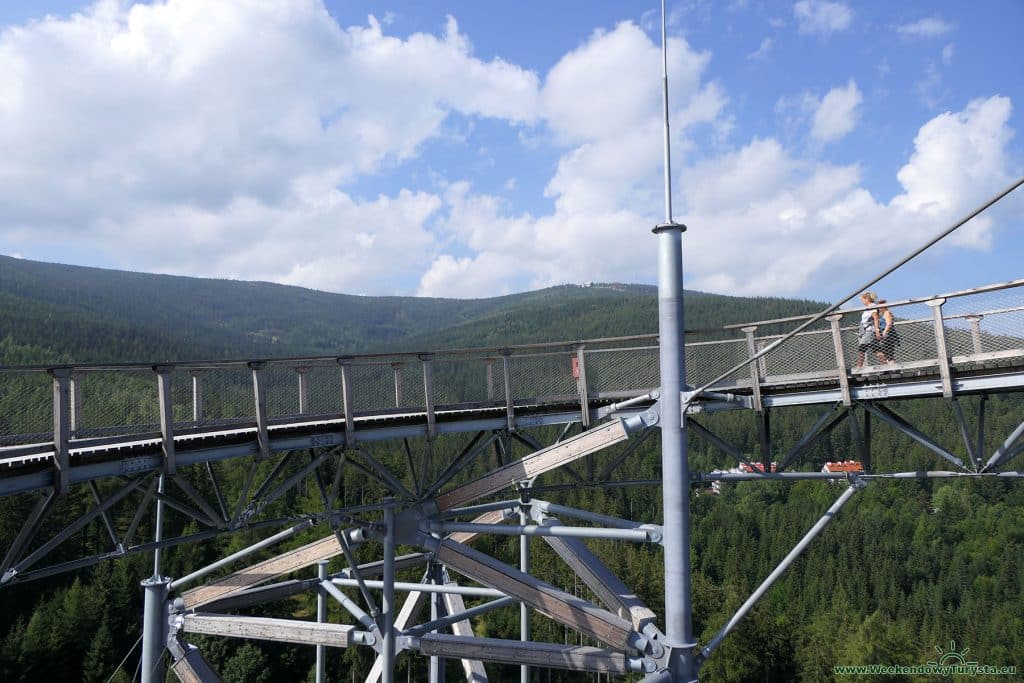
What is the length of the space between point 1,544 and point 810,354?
49.0 m

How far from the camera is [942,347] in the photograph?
938cm

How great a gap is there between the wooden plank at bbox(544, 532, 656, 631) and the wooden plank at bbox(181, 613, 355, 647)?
3007 mm

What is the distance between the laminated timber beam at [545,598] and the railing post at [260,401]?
2.71 m

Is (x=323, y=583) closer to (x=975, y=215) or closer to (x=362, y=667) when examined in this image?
(x=975, y=215)

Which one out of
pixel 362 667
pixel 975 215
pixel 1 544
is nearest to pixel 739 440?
pixel 362 667

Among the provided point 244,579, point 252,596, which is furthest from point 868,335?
point 252,596

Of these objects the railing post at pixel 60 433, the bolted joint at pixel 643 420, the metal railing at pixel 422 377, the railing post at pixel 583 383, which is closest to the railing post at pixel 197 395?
the metal railing at pixel 422 377

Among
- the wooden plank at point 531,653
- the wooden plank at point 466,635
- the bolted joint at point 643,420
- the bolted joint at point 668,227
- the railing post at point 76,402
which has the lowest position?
the wooden plank at point 466,635

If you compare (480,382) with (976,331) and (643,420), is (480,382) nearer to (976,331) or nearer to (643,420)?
(643,420)

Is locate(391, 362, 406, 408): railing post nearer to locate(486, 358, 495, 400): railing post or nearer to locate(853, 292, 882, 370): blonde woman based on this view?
locate(486, 358, 495, 400): railing post

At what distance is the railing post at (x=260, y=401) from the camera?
29.9ft

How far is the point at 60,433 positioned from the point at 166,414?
1193 mm

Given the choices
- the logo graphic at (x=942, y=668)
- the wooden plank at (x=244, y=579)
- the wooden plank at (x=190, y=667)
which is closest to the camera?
the wooden plank at (x=190, y=667)

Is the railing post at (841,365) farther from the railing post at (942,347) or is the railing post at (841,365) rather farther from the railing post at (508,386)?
the railing post at (508,386)
